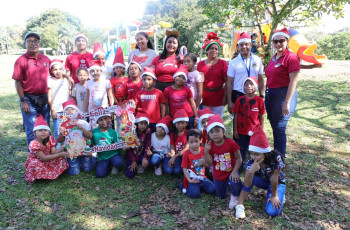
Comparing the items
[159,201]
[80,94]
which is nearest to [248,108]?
[159,201]

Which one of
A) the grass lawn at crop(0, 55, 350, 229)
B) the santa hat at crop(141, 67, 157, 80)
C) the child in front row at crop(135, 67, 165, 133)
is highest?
the santa hat at crop(141, 67, 157, 80)

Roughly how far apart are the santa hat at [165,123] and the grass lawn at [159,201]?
0.90 metres

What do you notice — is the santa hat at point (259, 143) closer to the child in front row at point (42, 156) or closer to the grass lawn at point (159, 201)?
the grass lawn at point (159, 201)

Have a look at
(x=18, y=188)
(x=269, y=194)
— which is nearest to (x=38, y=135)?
(x=18, y=188)

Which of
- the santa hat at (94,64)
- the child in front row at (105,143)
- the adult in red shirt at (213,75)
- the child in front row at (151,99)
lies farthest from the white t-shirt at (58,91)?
the adult in red shirt at (213,75)

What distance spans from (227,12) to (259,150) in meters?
5.11

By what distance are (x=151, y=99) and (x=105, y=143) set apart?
1.15m

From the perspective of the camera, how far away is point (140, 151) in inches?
188

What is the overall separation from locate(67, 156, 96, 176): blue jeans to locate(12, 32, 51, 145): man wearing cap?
3.77ft

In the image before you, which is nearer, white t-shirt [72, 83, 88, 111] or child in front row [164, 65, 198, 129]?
child in front row [164, 65, 198, 129]

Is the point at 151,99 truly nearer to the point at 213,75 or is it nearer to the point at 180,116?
the point at 180,116

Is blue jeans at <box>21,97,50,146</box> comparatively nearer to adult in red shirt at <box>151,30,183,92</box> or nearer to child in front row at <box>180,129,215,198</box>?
adult in red shirt at <box>151,30,183,92</box>

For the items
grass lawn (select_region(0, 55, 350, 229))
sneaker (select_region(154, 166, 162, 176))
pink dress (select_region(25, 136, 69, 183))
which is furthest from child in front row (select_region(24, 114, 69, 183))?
sneaker (select_region(154, 166, 162, 176))

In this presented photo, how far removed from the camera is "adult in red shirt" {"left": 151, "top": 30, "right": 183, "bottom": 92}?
193 inches
